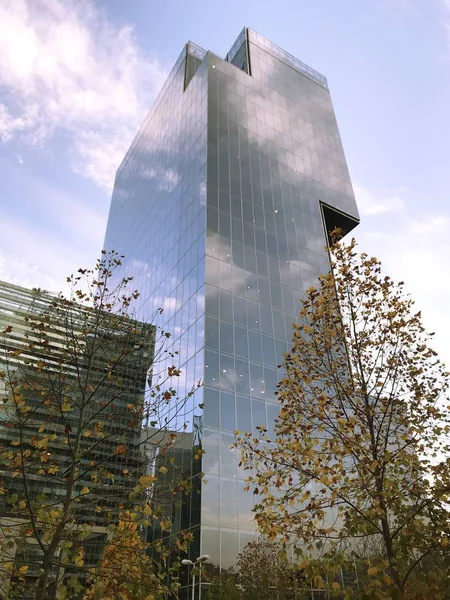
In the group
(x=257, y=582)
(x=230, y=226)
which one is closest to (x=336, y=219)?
(x=230, y=226)

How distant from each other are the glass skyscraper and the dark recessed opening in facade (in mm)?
224

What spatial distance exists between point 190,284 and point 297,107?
105ft

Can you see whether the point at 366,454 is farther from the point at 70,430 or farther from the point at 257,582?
the point at 257,582

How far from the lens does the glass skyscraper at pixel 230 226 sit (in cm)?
2711

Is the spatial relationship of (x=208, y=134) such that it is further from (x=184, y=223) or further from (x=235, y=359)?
(x=235, y=359)

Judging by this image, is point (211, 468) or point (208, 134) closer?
point (211, 468)

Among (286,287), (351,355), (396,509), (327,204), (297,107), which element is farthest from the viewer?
(297,107)

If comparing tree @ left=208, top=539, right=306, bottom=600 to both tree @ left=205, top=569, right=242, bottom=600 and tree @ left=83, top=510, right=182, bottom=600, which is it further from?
tree @ left=83, top=510, right=182, bottom=600

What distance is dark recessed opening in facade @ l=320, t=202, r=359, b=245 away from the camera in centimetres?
4912

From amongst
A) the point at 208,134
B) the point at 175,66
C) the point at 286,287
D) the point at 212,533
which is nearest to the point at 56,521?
the point at 212,533

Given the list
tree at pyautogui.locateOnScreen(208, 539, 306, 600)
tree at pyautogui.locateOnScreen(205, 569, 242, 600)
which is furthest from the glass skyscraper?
tree at pyautogui.locateOnScreen(208, 539, 306, 600)

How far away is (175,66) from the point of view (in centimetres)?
5644

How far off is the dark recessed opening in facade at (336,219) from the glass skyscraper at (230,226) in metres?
0.22

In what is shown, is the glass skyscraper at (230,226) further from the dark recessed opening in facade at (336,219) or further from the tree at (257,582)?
the tree at (257,582)
